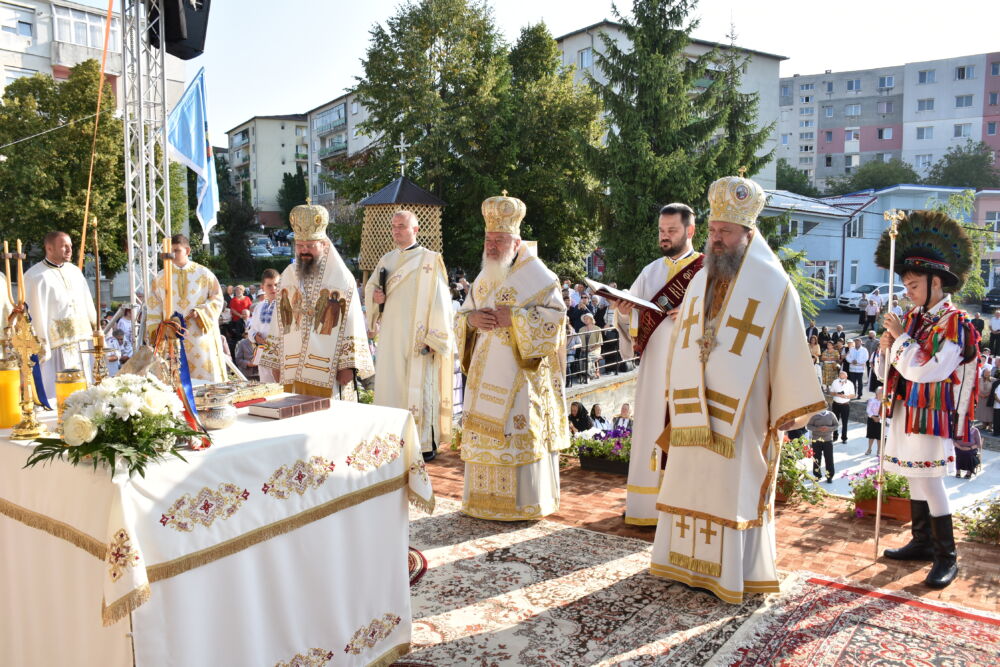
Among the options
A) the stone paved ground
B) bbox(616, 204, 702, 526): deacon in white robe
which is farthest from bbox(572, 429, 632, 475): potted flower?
bbox(616, 204, 702, 526): deacon in white robe

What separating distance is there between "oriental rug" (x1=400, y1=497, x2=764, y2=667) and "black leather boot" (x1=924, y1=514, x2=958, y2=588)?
1144 mm

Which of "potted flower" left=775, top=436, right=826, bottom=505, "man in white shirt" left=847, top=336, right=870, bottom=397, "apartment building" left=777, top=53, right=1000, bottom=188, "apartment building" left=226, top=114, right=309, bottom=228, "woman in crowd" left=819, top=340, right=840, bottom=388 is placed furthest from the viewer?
"apartment building" left=226, top=114, right=309, bottom=228

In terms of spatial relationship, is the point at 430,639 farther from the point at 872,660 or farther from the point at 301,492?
the point at 872,660

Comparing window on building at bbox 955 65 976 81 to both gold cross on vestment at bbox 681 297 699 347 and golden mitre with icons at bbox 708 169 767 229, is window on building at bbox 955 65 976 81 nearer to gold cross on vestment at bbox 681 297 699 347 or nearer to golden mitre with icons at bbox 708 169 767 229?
golden mitre with icons at bbox 708 169 767 229

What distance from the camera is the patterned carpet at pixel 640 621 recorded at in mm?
3709

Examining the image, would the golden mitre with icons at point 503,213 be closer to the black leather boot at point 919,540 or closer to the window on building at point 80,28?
the black leather boot at point 919,540

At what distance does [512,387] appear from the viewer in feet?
18.6

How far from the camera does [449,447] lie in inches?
317

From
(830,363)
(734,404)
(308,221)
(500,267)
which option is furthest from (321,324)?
(830,363)

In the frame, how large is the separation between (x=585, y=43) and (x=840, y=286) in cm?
1909

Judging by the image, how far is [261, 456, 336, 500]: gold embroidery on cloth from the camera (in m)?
3.08

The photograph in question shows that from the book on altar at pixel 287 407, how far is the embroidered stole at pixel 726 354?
2.04 m

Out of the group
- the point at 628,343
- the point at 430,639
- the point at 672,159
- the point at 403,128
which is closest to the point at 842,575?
the point at 628,343

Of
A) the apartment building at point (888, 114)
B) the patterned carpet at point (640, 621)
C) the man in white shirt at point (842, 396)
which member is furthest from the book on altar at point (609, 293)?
the apartment building at point (888, 114)
